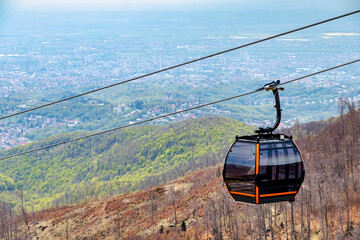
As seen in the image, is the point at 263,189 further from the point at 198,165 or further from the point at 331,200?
the point at 198,165

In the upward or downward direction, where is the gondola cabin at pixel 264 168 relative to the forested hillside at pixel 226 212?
upward

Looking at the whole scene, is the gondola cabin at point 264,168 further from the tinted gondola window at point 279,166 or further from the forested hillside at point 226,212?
the forested hillside at point 226,212

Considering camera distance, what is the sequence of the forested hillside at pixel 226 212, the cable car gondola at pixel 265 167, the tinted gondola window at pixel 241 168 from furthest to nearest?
the forested hillside at pixel 226 212, the tinted gondola window at pixel 241 168, the cable car gondola at pixel 265 167

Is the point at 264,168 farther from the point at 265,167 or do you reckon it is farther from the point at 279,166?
the point at 279,166

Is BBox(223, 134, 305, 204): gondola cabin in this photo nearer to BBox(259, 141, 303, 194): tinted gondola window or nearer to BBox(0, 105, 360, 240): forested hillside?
BBox(259, 141, 303, 194): tinted gondola window

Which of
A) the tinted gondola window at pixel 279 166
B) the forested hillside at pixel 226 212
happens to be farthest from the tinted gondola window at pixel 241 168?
the forested hillside at pixel 226 212

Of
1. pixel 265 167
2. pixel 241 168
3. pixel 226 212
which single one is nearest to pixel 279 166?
pixel 265 167

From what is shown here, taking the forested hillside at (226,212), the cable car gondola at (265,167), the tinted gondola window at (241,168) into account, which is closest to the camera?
the cable car gondola at (265,167)

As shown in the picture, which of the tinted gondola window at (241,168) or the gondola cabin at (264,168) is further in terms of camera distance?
the tinted gondola window at (241,168)
